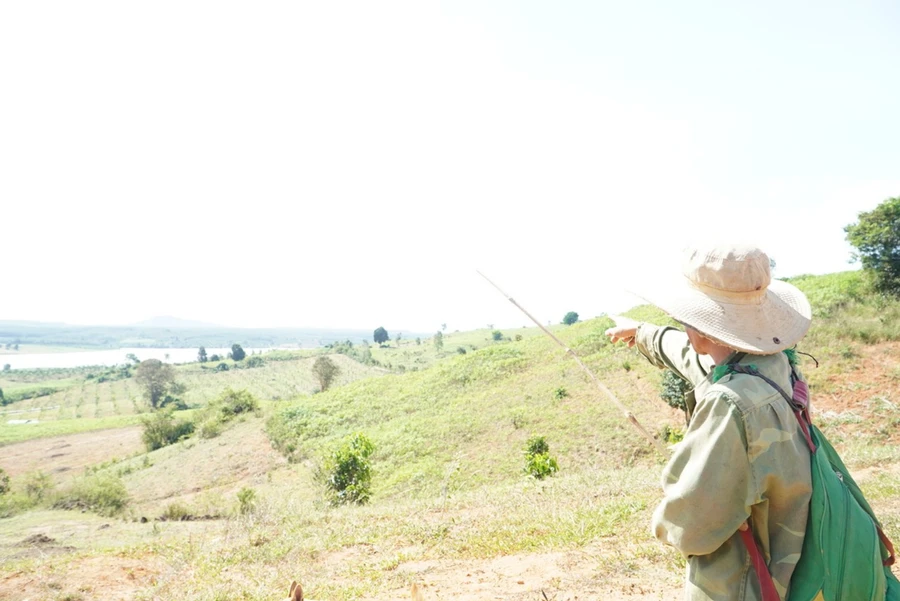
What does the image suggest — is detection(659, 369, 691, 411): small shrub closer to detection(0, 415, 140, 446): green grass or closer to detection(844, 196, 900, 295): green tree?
detection(844, 196, 900, 295): green tree

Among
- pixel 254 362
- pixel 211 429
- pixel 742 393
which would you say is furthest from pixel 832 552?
pixel 254 362

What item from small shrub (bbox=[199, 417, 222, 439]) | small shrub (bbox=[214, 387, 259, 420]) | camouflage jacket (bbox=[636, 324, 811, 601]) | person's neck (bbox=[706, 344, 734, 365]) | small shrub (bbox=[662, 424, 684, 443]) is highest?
person's neck (bbox=[706, 344, 734, 365])

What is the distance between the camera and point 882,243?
18.3 metres

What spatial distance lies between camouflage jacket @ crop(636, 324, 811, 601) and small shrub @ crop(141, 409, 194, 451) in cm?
5675

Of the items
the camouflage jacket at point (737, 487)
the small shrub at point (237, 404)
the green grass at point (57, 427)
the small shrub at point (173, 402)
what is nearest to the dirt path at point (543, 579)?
the camouflage jacket at point (737, 487)

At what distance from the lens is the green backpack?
1247 millimetres

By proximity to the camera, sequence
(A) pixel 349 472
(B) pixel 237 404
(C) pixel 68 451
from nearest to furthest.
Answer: (A) pixel 349 472 → (B) pixel 237 404 → (C) pixel 68 451

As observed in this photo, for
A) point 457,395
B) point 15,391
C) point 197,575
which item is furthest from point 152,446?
point 15,391

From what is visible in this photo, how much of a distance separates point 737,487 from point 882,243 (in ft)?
74.6

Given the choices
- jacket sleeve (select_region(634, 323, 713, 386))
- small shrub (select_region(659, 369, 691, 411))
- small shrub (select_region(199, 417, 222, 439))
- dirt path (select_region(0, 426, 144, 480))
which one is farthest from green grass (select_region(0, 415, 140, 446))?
jacket sleeve (select_region(634, 323, 713, 386))

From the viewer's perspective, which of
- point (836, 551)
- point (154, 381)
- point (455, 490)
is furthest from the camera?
point (154, 381)

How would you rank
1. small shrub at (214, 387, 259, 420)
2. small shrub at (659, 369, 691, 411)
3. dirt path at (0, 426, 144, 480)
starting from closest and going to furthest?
small shrub at (659, 369, 691, 411)
small shrub at (214, 387, 259, 420)
dirt path at (0, 426, 144, 480)

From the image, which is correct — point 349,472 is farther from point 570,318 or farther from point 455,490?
point 570,318

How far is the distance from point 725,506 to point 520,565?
3409mm
